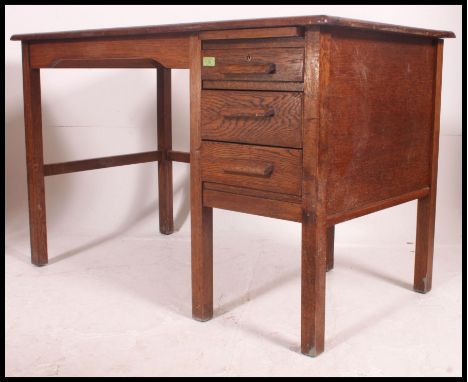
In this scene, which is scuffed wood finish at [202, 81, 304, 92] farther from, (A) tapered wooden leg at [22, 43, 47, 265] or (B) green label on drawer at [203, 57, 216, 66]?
(A) tapered wooden leg at [22, 43, 47, 265]

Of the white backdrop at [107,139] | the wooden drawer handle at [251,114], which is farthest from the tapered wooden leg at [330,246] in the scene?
the wooden drawer handle at [251,114]

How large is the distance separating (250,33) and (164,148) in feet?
5.49

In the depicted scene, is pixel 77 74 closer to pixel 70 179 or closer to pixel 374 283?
pixel 70 179

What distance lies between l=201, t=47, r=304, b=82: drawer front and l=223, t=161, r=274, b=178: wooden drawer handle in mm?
266

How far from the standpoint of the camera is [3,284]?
296 centimetres

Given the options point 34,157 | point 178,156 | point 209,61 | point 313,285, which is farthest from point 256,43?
point 178,156

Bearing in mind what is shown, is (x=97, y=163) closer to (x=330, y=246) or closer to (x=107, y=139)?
(x=107, y=139)

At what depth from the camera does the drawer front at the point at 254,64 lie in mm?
2123

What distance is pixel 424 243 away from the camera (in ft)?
9.30

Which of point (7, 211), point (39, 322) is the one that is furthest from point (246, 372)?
point (7, 211)

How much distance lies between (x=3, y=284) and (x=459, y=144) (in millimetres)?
2284

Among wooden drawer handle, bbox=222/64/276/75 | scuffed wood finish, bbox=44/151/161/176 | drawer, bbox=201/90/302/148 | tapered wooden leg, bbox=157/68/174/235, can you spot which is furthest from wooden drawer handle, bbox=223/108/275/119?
tapered wooden leg, bbox=157/68/174/235

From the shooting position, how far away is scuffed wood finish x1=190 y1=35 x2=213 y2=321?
2.39 meters

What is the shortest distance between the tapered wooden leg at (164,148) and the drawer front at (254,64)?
1.40 meters
